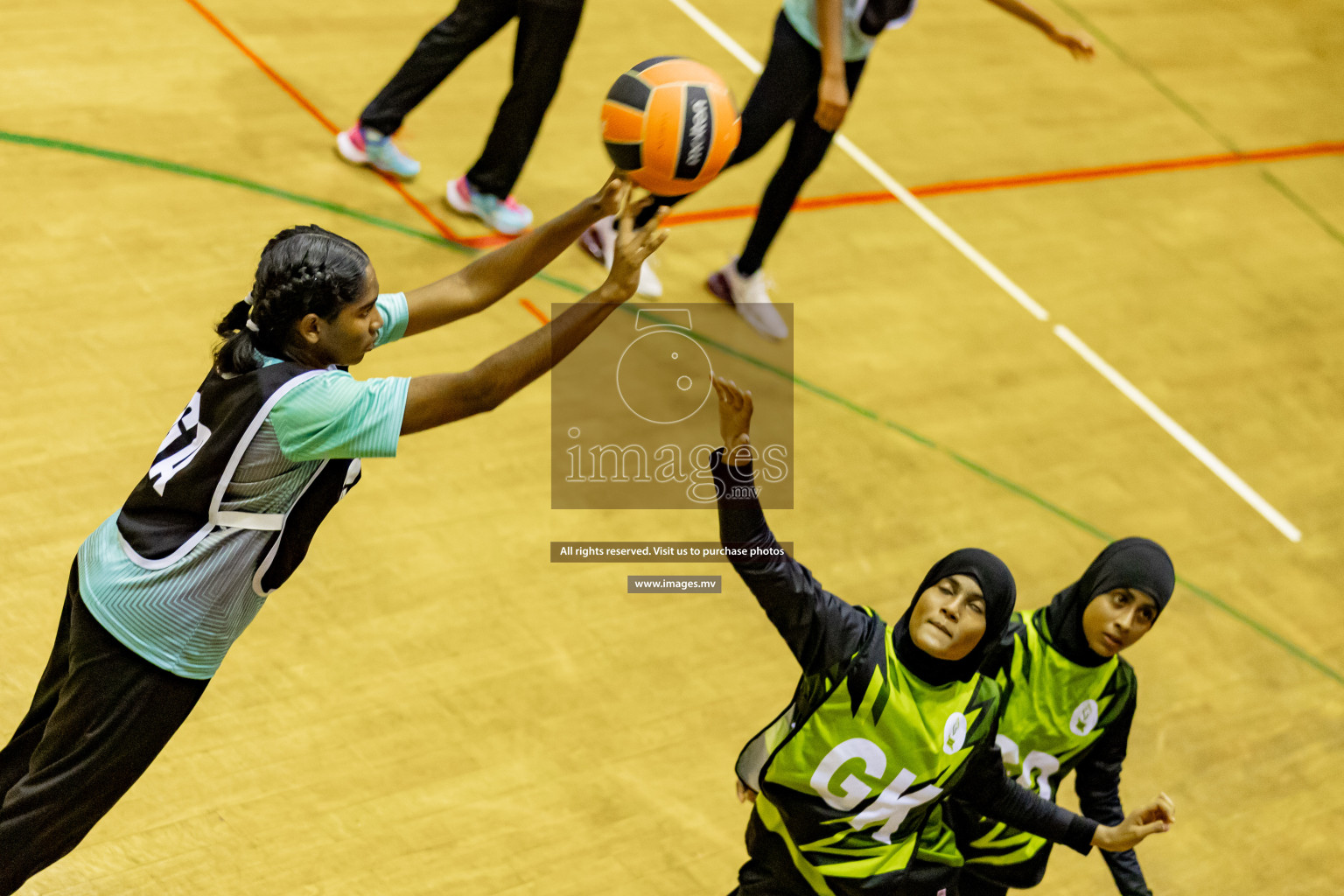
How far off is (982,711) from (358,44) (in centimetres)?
405

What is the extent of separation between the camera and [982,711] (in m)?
2.40

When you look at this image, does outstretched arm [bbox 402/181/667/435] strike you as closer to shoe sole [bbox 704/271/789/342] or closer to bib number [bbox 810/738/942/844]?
bib number [bbox 810/738/942/844]

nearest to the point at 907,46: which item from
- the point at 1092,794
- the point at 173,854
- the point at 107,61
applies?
the point at 107,61

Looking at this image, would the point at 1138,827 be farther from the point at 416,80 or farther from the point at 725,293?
the point at 416,80

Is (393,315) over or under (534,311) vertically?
over

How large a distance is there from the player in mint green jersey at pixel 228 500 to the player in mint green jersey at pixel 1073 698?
124cm

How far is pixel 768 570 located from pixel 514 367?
0.57m

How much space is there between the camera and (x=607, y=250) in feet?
15.1

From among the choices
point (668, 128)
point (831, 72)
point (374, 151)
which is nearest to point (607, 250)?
point (374, 151)

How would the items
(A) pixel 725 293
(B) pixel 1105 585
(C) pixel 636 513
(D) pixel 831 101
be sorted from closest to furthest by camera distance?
(B) pixel 1105 585, (C) pixel 636 513, (D) pixel 831 101, (A) pixel 725 293

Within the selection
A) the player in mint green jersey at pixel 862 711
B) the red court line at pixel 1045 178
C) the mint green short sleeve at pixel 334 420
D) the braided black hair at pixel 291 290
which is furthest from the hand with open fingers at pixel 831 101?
the mint green short sleeve at pixel 334 420

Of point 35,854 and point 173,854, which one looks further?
point 173,854

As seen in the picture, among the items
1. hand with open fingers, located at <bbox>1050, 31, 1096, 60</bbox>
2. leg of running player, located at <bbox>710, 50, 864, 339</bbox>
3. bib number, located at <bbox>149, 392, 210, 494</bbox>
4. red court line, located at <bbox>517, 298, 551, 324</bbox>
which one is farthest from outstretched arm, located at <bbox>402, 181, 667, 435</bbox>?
hand with open fingers, located at <bbox>1050, 31, 1096, 60</bbox>

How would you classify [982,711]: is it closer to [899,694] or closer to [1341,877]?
[899,694]
